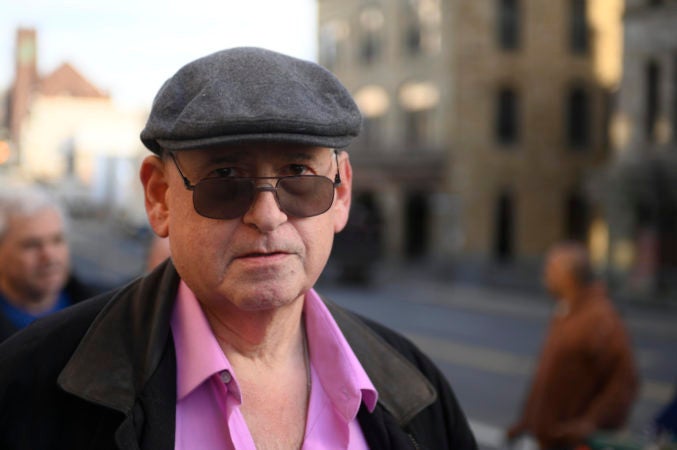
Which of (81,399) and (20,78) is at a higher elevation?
(20,78)

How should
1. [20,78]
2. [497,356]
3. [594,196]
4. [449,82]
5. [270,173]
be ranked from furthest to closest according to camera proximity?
1. [20,78]
2. [449,82]
3. [594,196]
4. [497,356]
5. [270,173]

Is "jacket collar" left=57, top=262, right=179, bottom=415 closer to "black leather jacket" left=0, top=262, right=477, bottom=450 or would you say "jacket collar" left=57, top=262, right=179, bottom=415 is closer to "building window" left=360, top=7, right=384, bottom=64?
"black leather jacket" left=0, top=262, right=477, bottom=450

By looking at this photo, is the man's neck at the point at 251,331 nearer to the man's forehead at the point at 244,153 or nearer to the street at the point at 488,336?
the man's forehead at the point at 244,153

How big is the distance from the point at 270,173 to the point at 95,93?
3178 inches

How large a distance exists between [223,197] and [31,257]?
2.52 metres

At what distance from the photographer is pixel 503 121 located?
32.9 meters

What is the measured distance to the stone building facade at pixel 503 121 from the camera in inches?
1272

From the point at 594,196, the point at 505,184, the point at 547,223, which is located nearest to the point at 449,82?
the point at 505,184

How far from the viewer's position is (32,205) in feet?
13.6

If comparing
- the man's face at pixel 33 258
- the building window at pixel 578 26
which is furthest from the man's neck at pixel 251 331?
the building window at pixel 578 26

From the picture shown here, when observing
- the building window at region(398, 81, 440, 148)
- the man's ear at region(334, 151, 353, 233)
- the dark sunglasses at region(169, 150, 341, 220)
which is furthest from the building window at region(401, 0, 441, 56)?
the dark sunglasses at region(169, 150, 341, 220)

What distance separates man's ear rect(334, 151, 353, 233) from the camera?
6.55 ft

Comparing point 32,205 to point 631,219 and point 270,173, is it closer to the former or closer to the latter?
point 270,173

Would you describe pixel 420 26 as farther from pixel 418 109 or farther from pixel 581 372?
pixel 581 372
